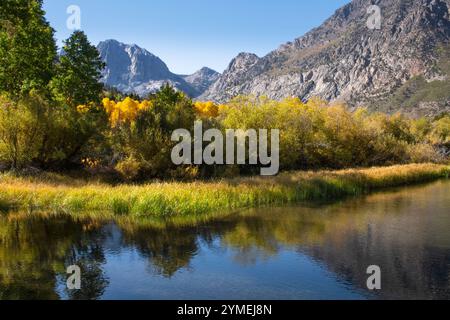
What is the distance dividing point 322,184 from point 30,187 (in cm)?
2065

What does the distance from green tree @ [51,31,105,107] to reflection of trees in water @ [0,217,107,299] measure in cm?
2579

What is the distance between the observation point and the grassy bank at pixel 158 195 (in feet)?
86.7

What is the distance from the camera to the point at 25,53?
36594mm

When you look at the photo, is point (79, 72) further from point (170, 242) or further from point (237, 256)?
point (237, 256)

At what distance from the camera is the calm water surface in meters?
14.5

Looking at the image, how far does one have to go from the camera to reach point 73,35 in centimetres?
4978

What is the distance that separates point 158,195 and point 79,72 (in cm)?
2770

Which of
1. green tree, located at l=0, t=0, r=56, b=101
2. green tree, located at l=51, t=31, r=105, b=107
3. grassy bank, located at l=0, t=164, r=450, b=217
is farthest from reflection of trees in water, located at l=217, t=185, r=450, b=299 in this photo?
green tree, located at l=51, t=31, r=105, b=107

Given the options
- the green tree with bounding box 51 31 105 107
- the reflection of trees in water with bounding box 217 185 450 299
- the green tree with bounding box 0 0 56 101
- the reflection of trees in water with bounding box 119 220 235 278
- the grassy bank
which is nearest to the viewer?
the reflection of trees in water with bounding box 217 185 450 299

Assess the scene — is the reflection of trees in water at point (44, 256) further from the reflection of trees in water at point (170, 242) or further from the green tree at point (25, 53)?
the green tree at point (25, 53)

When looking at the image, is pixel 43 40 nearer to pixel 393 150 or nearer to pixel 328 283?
pixel 328 283

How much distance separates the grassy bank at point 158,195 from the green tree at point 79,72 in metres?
17.6

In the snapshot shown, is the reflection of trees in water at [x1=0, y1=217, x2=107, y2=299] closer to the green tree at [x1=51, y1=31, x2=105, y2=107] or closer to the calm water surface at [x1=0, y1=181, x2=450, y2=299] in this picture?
the calm water surface at [x1=0, y1=181, x2=450, y2=299]

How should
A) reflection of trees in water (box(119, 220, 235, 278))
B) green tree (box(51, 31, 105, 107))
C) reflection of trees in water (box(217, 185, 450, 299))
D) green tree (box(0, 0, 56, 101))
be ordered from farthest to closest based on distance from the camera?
green tree (box(51, 31, 105, 107)) < green tree (box(0, 0, 56, 101)) < reflection of trees in water (box(119, 220, 235, 278)) < reflection of trees in water (box(217, 185, 450, 299))
